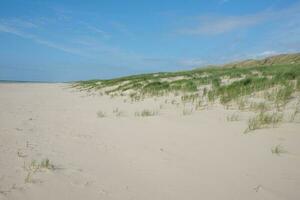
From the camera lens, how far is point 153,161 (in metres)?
3.63

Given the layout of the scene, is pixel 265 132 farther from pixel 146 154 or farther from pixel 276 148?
pixel 146 154

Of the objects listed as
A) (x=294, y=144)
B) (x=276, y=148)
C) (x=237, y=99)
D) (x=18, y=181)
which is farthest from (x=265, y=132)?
(x=18, y=181)

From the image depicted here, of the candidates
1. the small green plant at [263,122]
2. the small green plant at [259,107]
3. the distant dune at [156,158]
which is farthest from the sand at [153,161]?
the small green plant at [259,107]

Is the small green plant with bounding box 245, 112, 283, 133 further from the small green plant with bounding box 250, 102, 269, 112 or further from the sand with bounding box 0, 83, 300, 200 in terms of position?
the small green plant with bounding box 250, 102, 269, 112

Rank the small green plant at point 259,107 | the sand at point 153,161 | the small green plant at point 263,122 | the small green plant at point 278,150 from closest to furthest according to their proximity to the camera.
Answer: the sand at point 153,161 → the small green plant at point 278,150 → the small green plant at point 263,122 → the small green plant at point 259,107

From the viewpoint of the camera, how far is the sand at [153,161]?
2.74 m

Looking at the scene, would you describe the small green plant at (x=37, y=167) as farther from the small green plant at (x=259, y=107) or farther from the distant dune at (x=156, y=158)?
the small green plant at (x=259, y=107)

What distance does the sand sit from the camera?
9.00ft

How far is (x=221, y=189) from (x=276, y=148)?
1.36 m

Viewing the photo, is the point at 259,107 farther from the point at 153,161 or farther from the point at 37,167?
the point at 37,167

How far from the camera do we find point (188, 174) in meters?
3.17

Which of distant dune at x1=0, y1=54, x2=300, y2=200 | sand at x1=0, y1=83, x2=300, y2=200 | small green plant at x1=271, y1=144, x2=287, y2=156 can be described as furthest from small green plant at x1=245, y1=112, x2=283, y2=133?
small green plant at x1=271, y1=144, x2=287, y2=156

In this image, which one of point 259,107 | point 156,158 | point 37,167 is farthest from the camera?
point 259,107

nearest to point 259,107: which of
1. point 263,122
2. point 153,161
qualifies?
point 263,122
